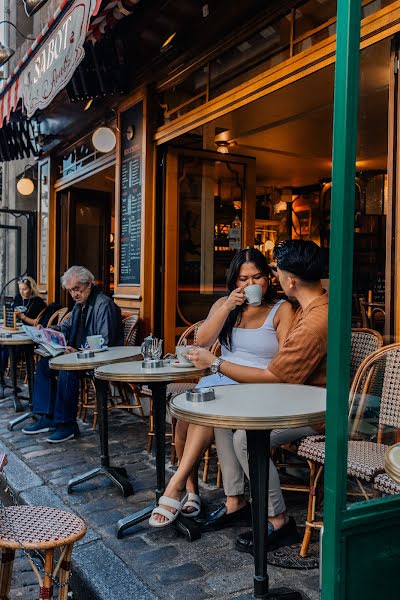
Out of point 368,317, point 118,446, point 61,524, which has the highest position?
point 368,317

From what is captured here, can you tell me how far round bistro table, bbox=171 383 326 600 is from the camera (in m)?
2.04

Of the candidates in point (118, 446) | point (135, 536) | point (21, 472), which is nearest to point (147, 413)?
point (118, 446)

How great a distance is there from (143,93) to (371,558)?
5.13 metres

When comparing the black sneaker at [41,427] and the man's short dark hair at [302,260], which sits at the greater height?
the man's short dark hair at [302,260]

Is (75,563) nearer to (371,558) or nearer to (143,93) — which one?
(371,558)

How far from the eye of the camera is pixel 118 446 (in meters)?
4.64

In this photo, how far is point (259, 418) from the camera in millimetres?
2012

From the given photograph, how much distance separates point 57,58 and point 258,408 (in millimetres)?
4089

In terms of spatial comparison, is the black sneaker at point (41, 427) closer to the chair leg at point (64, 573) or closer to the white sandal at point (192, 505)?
the white sandal at point (192, 505)

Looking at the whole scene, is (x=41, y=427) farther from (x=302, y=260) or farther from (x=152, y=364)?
(x=302, y=260)

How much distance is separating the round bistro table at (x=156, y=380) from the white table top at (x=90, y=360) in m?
0.36

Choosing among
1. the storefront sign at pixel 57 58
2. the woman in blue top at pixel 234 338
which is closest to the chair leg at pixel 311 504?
the woman in blue top at pixel 234 338

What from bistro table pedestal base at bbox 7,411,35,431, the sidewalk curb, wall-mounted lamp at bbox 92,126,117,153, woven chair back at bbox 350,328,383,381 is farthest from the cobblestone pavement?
wall-mounted lamp at bbox 92,126,117,153

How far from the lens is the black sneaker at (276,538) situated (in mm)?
2705
